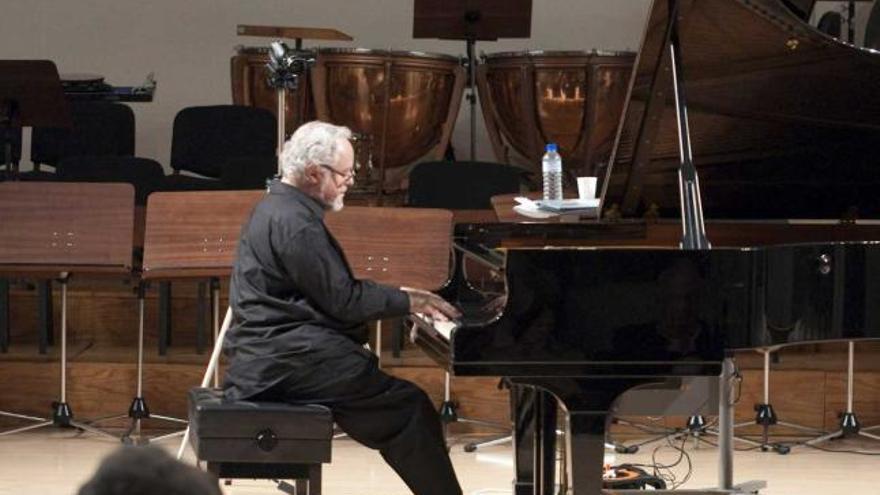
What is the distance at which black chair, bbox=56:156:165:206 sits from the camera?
7156 mm

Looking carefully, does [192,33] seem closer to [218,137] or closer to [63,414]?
[218,137]

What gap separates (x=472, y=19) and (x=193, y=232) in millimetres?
2528

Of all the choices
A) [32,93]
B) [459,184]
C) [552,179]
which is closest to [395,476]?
[552,179]

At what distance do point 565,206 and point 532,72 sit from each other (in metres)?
3.58

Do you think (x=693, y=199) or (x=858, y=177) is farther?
(x=858, y=177)

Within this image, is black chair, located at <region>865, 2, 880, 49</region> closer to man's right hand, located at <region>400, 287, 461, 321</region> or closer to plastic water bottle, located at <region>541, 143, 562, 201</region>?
plastic water bottle, located at <region>541, 143, 562, 201</region>

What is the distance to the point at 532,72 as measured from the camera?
823cm

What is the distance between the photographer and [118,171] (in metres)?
7.29

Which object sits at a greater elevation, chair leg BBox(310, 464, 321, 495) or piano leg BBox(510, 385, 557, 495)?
piano leg BBox(510, 385, 557, 495)

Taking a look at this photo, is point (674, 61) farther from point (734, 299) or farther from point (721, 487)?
point (721, 487)

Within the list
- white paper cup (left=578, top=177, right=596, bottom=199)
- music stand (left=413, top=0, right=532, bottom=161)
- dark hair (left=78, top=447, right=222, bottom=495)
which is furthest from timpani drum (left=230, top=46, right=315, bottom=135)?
dark hair (left=78, top=447, right=222, bottom=495)

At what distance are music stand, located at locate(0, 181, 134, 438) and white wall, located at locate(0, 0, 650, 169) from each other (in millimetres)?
3580

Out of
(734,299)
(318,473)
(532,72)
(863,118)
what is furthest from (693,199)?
(532,72)

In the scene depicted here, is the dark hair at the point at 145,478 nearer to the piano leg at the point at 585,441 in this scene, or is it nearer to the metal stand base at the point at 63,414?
the piano leg at the point at 585,441
